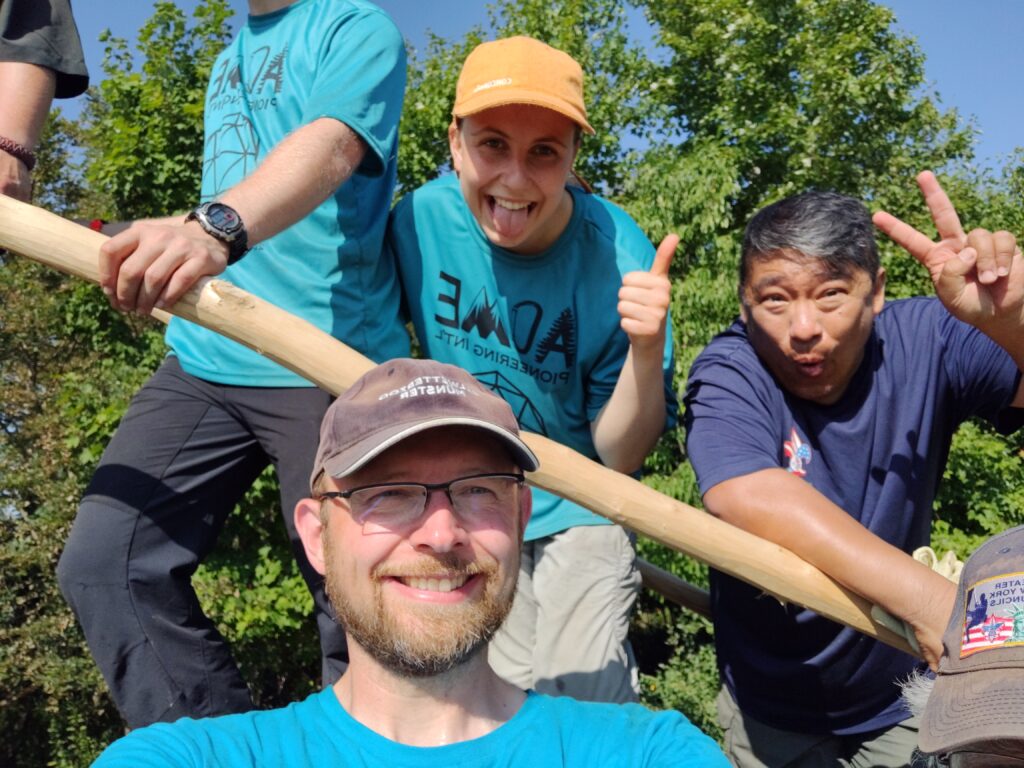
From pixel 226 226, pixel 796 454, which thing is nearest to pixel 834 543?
pixel 796 454

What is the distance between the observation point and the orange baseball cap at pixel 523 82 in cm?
255

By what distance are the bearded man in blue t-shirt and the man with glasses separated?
765 mm

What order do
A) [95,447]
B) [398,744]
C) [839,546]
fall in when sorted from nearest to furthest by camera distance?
[398,744] → [839,546] → [95,447]

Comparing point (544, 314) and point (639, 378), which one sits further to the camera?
point (544, 314)

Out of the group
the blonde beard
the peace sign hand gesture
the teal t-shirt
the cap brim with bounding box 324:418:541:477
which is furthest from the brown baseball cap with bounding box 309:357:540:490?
the peace sign hand gesture

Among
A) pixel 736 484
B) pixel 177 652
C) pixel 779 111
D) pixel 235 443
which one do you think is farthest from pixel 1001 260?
pixel 779 111

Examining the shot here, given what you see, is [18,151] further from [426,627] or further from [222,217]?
[426,627]

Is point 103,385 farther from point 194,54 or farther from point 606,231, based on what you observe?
point 606,231

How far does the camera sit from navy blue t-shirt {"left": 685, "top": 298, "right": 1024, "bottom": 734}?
8.57ft

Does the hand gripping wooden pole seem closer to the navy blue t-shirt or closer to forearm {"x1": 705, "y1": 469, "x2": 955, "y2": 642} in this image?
forearm {"x1": 705, "y1": 469, "x2": 955, "y2": 642}

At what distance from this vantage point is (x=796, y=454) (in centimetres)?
266

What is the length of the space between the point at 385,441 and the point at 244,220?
67 cm

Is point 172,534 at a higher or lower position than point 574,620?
lower

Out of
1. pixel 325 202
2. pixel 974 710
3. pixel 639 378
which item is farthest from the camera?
pixel 325 202
